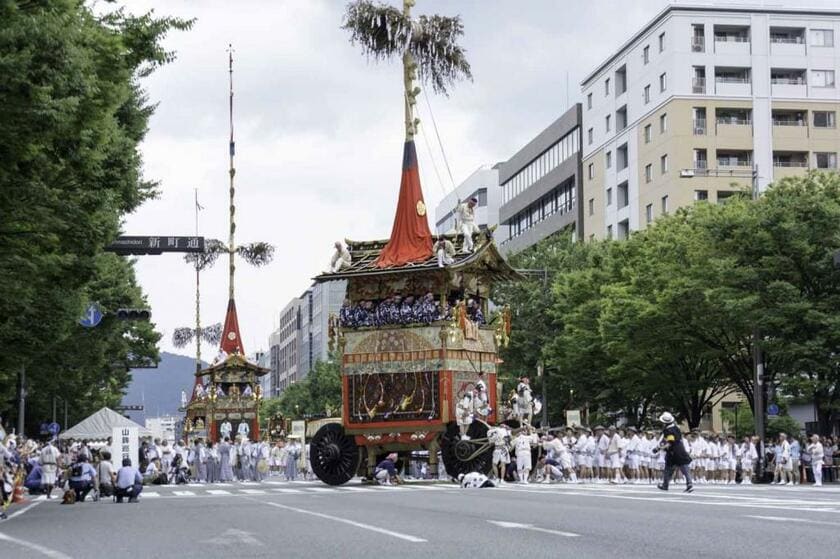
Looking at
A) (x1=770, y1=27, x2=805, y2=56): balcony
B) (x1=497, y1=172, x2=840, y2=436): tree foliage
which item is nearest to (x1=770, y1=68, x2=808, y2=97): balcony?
(x1=770, y1=27, x2=805, y2=56): balcony

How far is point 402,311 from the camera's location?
1474 inches

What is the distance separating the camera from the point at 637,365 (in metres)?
55.4

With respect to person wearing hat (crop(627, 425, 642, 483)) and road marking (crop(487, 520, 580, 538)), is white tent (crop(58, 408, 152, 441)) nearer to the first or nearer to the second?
person wearing hat (crop(627, 425, 642, 483))

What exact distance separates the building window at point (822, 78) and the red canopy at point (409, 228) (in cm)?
5289

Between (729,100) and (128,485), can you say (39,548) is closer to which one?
(128,485)

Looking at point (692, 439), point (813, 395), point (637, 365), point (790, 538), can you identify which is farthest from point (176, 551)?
point (637, 365)

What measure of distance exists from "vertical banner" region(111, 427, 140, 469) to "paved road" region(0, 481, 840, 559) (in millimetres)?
17693

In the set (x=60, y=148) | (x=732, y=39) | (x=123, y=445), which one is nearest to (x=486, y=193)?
(x=732, y=39)

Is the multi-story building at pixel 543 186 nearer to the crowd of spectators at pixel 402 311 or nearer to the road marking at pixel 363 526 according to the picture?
the crowd of spectators at pixel 402 311

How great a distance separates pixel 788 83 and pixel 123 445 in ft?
183

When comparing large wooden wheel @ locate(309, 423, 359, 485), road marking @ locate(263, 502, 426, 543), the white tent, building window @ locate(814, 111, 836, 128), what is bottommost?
road marking @ locate(263, 502, 426, 543)

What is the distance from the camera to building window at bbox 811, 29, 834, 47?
86.5 metres

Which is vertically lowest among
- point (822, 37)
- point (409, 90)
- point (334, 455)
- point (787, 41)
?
point (334, 455)

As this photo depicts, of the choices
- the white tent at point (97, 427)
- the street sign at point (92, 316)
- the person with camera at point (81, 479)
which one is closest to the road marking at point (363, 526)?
the person with camera at point (81, 479)
